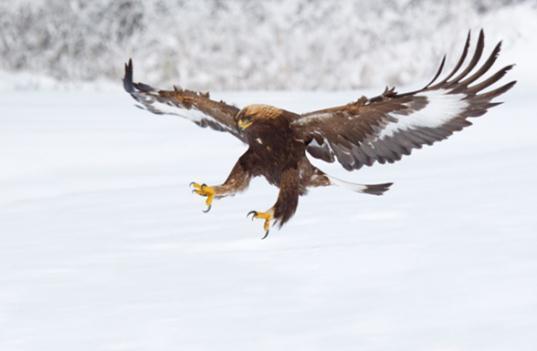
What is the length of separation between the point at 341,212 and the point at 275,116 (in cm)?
268

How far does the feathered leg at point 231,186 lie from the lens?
497cm

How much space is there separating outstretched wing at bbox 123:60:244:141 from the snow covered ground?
0.76 metres

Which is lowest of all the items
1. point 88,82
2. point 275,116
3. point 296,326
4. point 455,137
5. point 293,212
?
point 296,326

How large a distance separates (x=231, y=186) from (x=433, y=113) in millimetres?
840

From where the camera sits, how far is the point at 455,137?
11359 mm

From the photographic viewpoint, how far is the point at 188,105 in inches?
213

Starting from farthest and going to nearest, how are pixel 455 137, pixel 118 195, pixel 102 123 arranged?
pixel 102 123
pixel 455 137
pixel 118 195

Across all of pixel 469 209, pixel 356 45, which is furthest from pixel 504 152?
pixel 356 45

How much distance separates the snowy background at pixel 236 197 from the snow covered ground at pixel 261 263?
15 millimetres

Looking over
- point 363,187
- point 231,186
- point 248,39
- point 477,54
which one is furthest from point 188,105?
point 248,39

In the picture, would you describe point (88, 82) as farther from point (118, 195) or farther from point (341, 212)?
point (341, 212)

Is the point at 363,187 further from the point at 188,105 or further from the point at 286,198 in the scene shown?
the point at 188,105

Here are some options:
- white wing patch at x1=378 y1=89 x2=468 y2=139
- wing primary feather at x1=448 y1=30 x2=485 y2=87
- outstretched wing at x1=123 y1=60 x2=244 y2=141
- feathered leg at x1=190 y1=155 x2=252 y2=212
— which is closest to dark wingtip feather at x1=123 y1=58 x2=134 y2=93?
outstretched wing at x1=123 y1=60 x2=244 y2=141

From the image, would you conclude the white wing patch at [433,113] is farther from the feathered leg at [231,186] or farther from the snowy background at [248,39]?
the snowy background at [248,39]
